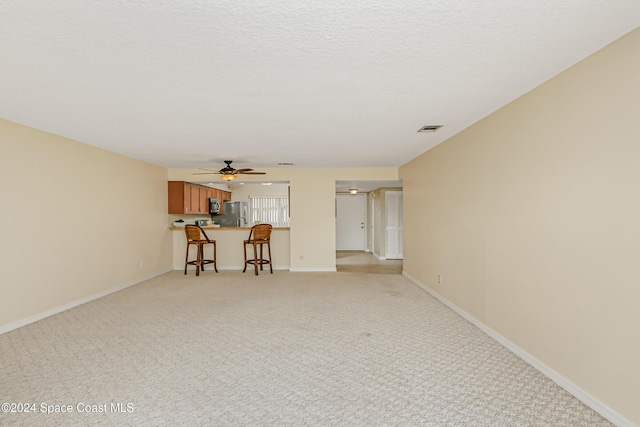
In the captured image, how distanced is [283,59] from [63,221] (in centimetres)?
388

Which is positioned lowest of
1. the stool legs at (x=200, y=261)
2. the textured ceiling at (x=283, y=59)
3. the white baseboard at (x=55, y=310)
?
the white baseboard at (x=55, y=310)

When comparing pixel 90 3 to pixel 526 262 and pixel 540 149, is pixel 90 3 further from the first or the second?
pixel 526 262

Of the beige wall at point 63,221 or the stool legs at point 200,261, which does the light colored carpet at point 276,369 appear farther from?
the stool legs at point 200,261

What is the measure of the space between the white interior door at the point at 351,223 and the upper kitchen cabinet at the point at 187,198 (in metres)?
4.69

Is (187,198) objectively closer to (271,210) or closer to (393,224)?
(271,210)

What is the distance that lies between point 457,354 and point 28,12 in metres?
3.71

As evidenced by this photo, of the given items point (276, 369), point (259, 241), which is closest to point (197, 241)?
point (259, 241)

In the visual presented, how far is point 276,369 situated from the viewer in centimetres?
260

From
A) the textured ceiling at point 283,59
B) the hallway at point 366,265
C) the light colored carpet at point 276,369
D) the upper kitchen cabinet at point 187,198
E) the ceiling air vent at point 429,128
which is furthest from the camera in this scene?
the hallway at point 366,265

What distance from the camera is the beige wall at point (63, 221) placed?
138 inches

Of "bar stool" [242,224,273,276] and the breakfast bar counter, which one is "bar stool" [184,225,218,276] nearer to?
the breakfast bar counter

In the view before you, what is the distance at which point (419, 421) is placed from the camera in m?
1.95

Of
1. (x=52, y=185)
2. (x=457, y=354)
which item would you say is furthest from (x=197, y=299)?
(x=457, y=354)

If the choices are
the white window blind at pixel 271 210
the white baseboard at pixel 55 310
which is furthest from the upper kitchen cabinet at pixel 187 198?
the white window blind at pixel 271 210
